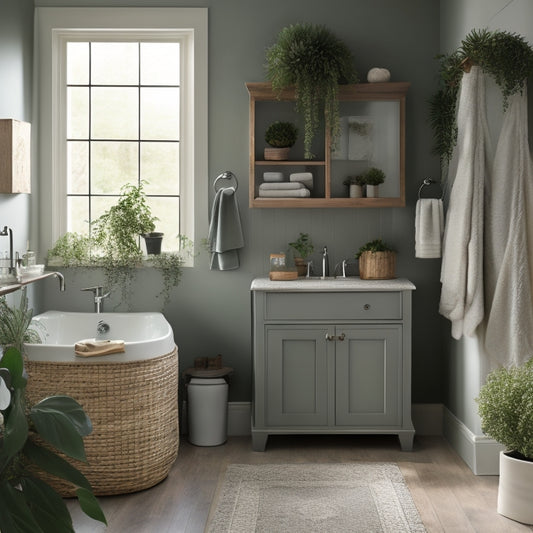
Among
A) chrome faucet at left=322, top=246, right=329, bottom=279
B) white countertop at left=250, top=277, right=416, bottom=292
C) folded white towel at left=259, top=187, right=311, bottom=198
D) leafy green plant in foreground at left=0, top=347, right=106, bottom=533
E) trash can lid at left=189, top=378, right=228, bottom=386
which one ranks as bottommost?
trash can lid at left=189, top=378, right=228, bottom=386

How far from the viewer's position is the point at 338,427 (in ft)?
13.8

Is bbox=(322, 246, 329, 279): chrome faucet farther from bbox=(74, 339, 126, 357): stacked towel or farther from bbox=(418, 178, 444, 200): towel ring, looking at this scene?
bbox=(74, 339, 126, 357): stacked towel

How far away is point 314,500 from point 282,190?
1770 mm

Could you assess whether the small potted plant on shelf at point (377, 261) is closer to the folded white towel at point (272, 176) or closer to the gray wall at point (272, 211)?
the gray wall at point (272, 211)

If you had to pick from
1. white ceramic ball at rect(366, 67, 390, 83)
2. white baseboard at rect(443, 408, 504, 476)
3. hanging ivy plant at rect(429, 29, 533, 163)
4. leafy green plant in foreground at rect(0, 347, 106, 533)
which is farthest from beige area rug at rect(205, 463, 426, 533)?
white ceramic ball at rect(366, 67, 390, 83)

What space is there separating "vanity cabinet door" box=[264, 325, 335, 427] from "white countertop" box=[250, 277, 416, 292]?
219 millimetres

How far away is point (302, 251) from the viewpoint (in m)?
4.49

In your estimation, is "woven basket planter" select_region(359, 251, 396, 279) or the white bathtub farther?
"woven basket planter" select_region(359, 251, 396, 279)

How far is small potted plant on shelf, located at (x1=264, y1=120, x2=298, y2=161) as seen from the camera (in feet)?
14.4

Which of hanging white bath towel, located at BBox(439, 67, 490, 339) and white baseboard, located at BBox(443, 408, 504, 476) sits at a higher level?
hanging white bath towel, located at BBox(439, 67, 490, 339)

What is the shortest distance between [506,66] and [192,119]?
1927mm

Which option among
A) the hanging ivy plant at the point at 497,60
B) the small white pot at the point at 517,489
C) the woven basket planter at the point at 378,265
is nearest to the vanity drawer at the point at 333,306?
the woven basket planter at the point at 378,265

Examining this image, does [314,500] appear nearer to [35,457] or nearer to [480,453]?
[480,453]

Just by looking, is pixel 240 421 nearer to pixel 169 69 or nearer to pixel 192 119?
pixel 192 119
